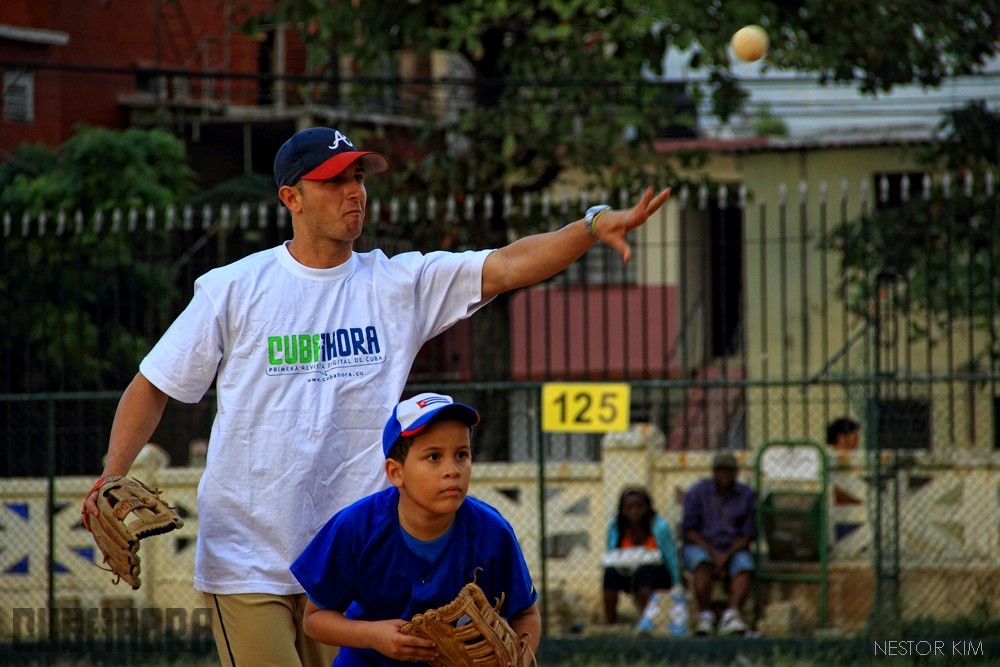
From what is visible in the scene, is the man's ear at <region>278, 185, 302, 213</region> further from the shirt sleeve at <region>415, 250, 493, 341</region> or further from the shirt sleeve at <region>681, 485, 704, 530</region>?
the shirt sleeve at <region>681, 485, 704, 530</region>

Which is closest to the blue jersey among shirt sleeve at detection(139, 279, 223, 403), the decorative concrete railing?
shirt sleeve at detection(139, 279, 223, 403)

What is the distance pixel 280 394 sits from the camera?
13.4 ft

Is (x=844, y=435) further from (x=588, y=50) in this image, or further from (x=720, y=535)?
(x=588, y=50)

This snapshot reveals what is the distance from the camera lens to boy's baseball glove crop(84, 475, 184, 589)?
3932mm

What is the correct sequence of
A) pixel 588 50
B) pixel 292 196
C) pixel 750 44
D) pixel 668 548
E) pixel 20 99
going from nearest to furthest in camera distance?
pixel 292 196, pixel 668 548, pixel 750 44, pixel 588 50, pixel 20 99

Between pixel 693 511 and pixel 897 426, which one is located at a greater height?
pixel 897 426

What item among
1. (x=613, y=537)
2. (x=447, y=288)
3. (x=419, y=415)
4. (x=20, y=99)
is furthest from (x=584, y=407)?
(x=20, y=99)

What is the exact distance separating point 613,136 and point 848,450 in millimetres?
4022

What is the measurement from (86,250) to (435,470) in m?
10.0

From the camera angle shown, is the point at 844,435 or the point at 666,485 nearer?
the point at 666,485

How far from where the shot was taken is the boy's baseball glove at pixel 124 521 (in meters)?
3.93

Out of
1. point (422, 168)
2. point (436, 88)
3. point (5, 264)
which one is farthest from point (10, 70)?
point (5, 264)

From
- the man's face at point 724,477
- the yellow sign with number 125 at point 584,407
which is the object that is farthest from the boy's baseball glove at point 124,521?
the man's face at point 724,477

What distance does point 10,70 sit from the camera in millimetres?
19219
